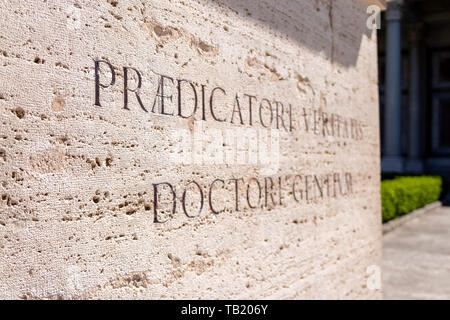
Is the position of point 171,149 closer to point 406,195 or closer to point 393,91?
point 406,195

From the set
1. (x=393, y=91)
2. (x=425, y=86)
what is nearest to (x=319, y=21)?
(x=393, y=91)

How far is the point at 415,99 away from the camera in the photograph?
21.6 metres

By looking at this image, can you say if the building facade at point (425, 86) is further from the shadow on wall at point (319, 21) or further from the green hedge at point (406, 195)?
the shadow on wall at point (319, 21)

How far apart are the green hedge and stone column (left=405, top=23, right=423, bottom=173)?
7046 mm

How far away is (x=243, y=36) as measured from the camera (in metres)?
2.59

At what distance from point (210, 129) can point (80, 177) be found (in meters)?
0.75

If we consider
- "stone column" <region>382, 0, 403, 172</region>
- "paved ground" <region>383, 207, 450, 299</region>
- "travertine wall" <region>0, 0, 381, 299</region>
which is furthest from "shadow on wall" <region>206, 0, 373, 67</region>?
"stone column" <region>382, 0, 403, 172</region>

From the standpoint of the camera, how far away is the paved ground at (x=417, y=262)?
5.16 meters

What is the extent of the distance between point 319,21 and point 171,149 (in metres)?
1.76

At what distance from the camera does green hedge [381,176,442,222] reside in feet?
31.7

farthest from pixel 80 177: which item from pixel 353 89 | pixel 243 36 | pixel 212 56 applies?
pixel 353 89

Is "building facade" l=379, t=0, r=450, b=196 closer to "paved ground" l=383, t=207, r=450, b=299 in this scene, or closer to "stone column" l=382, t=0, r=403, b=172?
"stone column" l=382, t=0, r=403, b=172

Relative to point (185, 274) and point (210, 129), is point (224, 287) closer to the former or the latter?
point (185, 274)

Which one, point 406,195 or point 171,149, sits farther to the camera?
point 406,195
